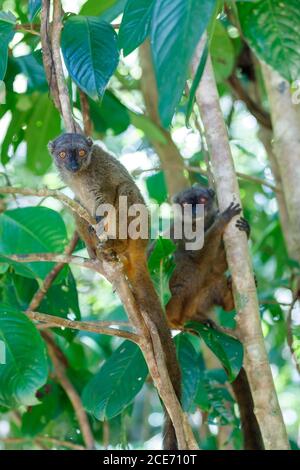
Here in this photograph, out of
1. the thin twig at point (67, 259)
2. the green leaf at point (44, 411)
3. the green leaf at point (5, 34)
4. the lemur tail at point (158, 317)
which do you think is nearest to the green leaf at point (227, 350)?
the lemur tail at point (158, 317)

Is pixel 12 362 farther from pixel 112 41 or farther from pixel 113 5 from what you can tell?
pixel 113 5

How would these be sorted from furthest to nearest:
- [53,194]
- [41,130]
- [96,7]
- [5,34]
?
1. [41,130]
2. [96,7]
3. [5,34]
4. [53,194]

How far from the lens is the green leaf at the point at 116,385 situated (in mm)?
4090

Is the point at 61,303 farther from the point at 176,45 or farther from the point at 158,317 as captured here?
the point at 176,45

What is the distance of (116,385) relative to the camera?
418cm

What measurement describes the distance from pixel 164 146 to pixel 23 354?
10.4 ft

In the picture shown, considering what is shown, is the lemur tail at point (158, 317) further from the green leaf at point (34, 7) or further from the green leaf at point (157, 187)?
the green leaf at point (34, 7)

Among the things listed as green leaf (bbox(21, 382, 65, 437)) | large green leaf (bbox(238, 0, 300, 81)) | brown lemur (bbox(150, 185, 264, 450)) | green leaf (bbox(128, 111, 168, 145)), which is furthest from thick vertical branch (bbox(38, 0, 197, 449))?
green leaf (bbox(21, 382, 65, 437))

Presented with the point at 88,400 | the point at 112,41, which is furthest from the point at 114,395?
the point at 112,41

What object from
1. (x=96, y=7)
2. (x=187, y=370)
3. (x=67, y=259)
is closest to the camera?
(x=67, y=259)

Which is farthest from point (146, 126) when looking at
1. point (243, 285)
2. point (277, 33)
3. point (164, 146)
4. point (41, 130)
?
point (277, 33)

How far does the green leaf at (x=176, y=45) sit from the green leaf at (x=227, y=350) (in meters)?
2.08

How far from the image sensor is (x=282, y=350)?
7.57 metres
